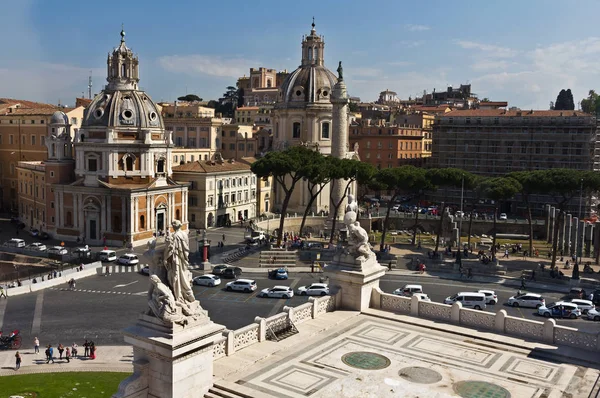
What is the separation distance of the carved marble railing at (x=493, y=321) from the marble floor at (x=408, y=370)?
0.97 meters

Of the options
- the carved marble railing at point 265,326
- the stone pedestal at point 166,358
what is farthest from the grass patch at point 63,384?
the stone pedestal at point 166,358

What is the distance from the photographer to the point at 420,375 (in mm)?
15289

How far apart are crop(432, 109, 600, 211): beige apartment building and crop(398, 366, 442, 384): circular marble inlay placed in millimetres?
64181

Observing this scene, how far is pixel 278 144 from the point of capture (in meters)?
76.1

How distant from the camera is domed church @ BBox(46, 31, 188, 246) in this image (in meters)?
57.6

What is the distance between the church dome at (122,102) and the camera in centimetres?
6046

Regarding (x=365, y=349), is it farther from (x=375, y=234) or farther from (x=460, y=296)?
(x=375, y=234)

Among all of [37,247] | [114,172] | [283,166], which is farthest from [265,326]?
[114,172]

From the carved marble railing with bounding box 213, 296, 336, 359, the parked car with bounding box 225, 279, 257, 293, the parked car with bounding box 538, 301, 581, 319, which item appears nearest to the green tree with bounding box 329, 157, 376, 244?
the parked car with bounding box 225, 279, 257, 293

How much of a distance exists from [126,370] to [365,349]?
13.4m

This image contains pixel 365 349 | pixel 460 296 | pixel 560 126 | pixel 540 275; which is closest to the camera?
pixel 365 349

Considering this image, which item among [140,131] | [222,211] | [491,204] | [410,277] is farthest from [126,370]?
[491,204]

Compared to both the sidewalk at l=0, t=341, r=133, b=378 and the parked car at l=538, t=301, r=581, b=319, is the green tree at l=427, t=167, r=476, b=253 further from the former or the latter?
the sidewalk at l=0, t=341, r=133, b=378

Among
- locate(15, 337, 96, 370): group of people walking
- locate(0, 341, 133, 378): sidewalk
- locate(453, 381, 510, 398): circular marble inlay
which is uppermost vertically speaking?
locate(453, 381, 510, 398): circular marble inlay
